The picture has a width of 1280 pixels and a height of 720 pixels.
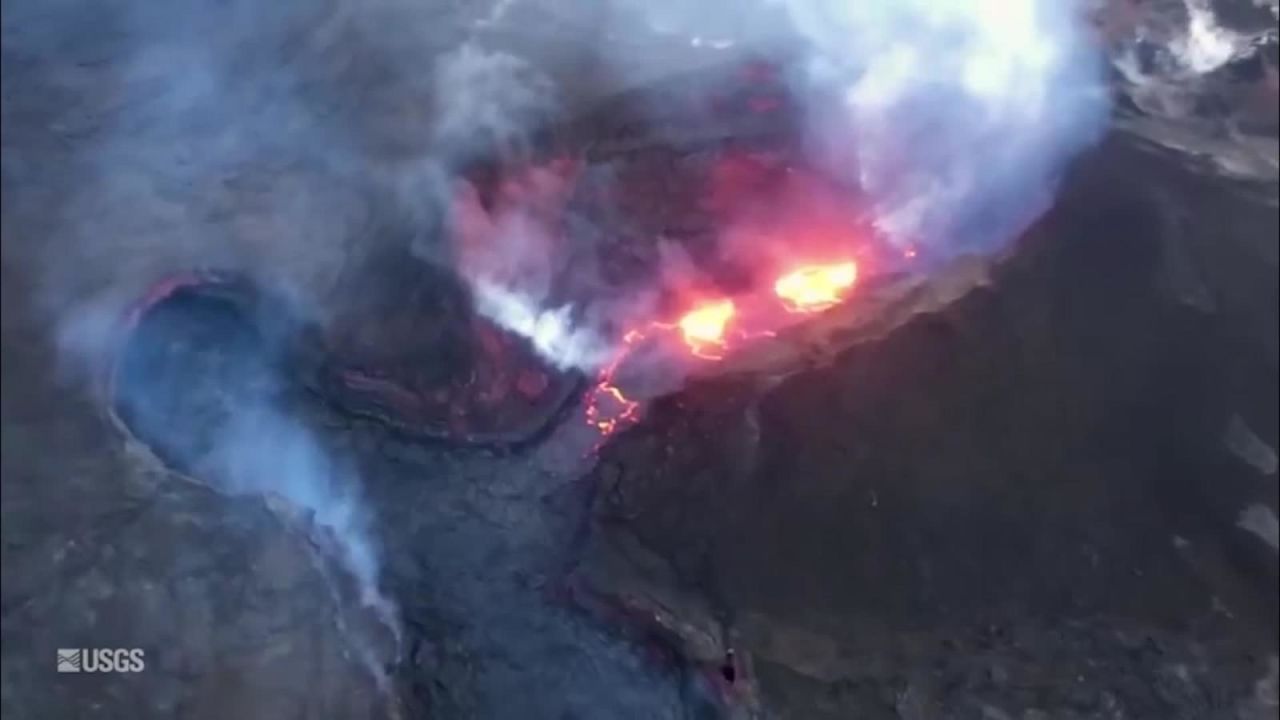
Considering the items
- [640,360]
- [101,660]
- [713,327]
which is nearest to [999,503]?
[713,327]

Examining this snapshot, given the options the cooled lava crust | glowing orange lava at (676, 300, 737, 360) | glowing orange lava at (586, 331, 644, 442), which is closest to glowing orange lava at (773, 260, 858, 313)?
glowing orange lava at (676, 300, 737, 360)

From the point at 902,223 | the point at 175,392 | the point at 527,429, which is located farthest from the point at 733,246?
the point at 175,392

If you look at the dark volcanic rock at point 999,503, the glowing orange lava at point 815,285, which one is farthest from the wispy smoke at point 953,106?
the dark volcanic rock at point 999,503

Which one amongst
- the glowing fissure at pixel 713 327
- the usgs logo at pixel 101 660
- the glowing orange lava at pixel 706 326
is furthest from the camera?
the glowing orange lava at pixel 706 326

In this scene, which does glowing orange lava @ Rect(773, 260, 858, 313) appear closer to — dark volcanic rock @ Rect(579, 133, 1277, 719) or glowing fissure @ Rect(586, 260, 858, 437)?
glowing fissure @ Rect(586, 260, 858, 437)

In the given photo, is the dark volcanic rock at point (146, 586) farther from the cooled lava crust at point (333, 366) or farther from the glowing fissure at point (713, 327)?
the glowing fissure at point (713, 327)
